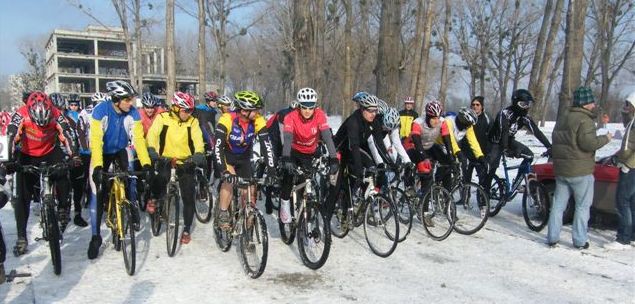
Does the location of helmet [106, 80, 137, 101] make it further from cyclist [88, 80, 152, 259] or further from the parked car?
the parked car

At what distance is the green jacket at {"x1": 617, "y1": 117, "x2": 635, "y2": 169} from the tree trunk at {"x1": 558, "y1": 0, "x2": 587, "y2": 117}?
28.5 feet

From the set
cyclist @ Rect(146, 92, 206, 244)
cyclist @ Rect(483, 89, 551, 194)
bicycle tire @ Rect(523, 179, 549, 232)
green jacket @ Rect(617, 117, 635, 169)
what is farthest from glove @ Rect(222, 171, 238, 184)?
green jacket @ Rect(617, 117, 635, 169)

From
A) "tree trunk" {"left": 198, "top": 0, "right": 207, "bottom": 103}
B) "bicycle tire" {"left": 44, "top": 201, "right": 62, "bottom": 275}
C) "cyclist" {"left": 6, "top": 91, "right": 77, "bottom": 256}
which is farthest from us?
"tree trunk" {"left": 198, "top": 0, "right": 207, "bottom": 103}

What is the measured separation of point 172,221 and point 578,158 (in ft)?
16.7

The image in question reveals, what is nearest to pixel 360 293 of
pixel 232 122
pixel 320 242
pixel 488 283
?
pixel 320 242

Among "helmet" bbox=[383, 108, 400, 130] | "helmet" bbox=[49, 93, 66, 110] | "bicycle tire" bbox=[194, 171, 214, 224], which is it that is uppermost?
"helmet" bbox=[49, 93, 66, 110]

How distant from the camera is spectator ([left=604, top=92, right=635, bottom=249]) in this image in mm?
6398

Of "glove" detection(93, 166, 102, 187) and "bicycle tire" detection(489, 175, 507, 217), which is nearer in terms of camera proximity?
"glove" detection(93, 166, 102, 187)

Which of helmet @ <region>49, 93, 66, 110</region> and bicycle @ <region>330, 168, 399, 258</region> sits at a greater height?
helmet @ <region>49, 93, 66, 110</region>

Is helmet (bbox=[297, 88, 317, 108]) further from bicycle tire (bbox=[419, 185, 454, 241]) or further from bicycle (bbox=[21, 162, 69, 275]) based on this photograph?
bicycle (bbox=[21, 162, 69, 275])

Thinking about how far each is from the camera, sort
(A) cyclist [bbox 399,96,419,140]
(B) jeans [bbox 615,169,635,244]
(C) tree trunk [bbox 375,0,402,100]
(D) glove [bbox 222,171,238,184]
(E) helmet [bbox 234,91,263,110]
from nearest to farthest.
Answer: (D) glove [bbox 222,171,238,184] → (E) helmet [bbox 234,91,263,110] → (B) jeans [bbox 615,169,635,244] → (A) cyclist [bbox 399,96,419,140] → (C) tree trunk [bbox 375,0,402,100]

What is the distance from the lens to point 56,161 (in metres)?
6.34

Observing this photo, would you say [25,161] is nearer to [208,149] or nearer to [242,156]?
[242,156]

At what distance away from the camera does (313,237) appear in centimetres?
580
